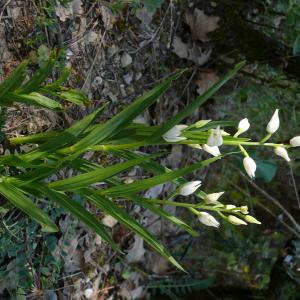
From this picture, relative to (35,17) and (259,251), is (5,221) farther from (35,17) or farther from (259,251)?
(259,251)

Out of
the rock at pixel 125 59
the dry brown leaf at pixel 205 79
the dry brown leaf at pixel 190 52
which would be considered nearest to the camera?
the rock at pixel 125 59

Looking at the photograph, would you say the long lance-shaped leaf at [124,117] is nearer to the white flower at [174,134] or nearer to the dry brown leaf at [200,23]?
the white flower at [174,134]

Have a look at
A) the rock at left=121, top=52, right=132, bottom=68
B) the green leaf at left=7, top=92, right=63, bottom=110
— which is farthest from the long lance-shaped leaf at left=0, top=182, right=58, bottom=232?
the rock at left=121, top=52, right=132, bottom=68

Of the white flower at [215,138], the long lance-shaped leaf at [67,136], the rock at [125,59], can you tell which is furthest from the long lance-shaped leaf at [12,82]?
the rock at [125,59]

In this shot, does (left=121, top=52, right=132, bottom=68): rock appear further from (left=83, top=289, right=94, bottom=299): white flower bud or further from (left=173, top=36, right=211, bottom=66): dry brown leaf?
(left=83, top=289, right=94, bottom=299): white flower bud

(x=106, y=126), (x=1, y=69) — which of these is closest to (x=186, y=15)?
→ (x=1, y=69)

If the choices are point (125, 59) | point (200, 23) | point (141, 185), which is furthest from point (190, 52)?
point (141, 185)
